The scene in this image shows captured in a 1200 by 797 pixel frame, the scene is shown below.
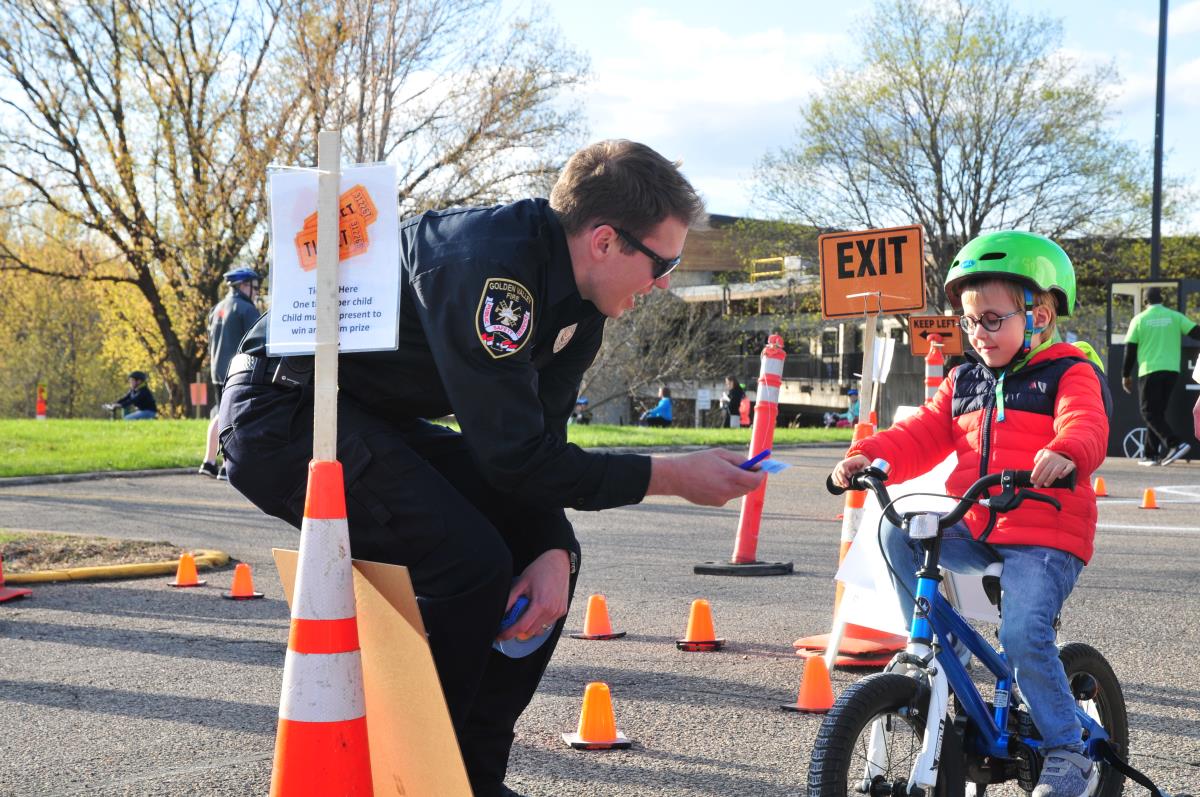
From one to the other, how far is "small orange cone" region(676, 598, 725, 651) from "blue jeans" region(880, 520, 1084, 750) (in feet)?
7.95

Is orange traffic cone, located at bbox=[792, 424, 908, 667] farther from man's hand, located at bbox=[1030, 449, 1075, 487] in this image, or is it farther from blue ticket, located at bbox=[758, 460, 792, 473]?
blue ticket, located at bbox=[758, 460, 792, 473]

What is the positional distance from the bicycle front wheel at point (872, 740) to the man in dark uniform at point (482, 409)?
1.91 ft

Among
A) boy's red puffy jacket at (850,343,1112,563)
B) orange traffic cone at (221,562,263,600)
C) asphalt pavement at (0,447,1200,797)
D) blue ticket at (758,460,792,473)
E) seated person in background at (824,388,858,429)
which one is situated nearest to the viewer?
blue ticket at (758,460,792,473)

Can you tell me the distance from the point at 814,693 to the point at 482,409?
241 cm

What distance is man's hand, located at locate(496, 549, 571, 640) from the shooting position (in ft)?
11.0

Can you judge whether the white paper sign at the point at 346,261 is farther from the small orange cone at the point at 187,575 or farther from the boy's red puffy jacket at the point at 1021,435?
the small orange cone at the point at 187,575

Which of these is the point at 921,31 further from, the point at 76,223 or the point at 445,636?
the point at 445,636

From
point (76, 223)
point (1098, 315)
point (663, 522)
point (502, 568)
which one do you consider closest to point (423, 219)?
point (502, 568)

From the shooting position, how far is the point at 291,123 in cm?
2989

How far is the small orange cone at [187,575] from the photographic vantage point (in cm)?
751

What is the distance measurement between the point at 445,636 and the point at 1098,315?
4441 cm

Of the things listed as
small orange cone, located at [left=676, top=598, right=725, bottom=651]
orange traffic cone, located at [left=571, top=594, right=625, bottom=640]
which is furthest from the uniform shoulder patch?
orange traffic cone, located at [left=571, top=594, right=625, bottom=640]

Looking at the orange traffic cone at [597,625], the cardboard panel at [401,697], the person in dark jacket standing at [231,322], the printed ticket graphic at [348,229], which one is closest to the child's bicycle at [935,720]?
the cardboard panel at [401,697]

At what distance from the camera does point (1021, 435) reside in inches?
149
